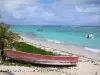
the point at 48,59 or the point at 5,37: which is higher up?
the point at 5,37

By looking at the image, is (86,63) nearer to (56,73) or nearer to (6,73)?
(56,73)

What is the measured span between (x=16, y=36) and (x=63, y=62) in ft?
15.8

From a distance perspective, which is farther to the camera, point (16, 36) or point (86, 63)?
point (86, 63)

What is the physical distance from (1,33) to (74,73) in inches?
291

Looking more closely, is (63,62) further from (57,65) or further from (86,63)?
(86,63)

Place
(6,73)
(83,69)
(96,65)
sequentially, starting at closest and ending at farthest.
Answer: (6,73), (83,69), (96,65)

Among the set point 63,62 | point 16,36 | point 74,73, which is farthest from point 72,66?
point 16,36

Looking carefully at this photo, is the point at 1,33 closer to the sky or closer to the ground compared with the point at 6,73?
closer to the sky

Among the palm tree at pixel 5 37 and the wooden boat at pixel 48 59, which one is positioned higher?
the palm tree at pixel 5 37

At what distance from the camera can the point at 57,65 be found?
28.8 meters

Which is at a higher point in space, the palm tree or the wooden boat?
the palm tree

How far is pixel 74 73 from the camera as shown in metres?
26.4

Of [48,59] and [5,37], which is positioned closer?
[48,59]

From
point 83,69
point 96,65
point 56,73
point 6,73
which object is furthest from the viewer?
point 96,65
